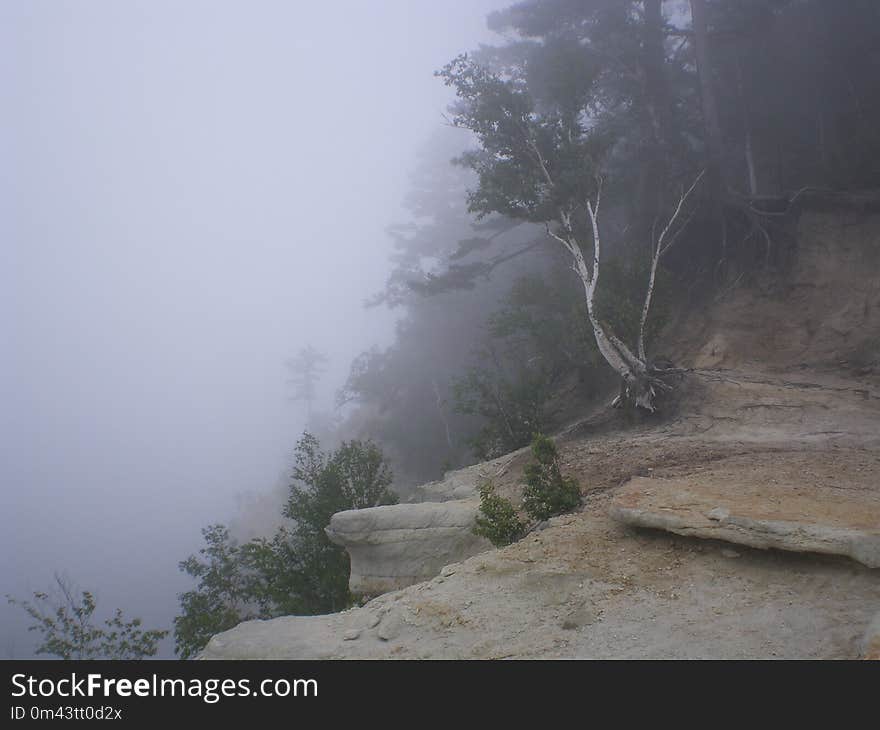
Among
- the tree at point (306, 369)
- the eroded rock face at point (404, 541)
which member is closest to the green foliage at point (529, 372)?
the eroded rock face at point (404, 541)

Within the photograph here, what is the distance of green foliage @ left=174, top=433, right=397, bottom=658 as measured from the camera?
1068cm

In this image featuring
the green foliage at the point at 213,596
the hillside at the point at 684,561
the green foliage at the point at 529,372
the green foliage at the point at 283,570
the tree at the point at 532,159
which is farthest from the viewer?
the green foliage at the point at 529,372


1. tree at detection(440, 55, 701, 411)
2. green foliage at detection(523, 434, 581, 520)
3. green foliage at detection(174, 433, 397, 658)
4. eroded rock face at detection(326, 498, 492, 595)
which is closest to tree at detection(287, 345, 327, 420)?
green foliage at detection(174, 433, 397, 658)

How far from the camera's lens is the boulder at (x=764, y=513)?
15.0ft

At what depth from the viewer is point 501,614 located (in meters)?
5.21

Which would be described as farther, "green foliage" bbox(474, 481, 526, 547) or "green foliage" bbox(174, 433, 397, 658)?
"green foliage" bbox(174, 433, 397, 658)

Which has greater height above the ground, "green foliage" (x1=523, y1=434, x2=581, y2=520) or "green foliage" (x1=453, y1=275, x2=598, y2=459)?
"green foliage" (x1=453, y1=275, x2=598, y2=459)

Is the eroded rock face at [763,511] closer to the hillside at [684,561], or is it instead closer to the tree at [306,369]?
the hillside at [684,561]

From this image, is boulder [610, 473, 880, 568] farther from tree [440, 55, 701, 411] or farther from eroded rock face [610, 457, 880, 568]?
tree [440, 55, 701, 411]

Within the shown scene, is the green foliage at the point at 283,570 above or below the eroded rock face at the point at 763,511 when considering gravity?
below

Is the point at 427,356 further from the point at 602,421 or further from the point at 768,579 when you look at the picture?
the point at 768,579
